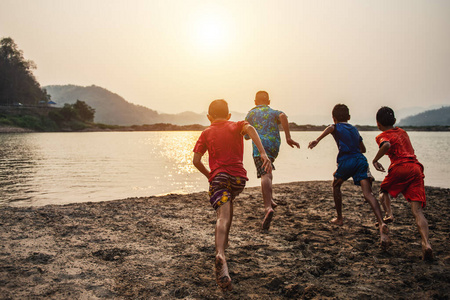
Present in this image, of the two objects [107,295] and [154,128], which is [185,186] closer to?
[107,295]

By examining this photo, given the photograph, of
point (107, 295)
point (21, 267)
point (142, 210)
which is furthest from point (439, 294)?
point (142, 210)

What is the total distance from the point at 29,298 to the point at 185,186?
8.99m

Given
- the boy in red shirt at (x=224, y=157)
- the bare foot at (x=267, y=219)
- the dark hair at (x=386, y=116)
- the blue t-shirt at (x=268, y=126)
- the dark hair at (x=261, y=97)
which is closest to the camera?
the boy in red shirt at (x=224, y=157)

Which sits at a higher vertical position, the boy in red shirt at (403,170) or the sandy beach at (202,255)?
the boy in red shirt at (403,170)

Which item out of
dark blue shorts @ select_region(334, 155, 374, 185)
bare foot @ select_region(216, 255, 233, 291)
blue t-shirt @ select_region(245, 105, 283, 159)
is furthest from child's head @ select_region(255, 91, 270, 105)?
bare foot @ select_region(216, 255, 233, 291)

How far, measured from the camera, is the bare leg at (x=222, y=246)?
3.22 metres

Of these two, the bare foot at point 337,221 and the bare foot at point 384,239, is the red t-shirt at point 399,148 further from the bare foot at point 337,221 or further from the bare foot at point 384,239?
the bare foot at point 337,221

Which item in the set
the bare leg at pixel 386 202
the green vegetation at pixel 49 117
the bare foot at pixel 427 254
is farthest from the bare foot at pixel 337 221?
the green vegetation at pixel 49 117

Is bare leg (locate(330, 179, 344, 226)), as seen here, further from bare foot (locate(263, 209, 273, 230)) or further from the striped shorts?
the striped shorts

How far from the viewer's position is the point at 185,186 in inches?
472

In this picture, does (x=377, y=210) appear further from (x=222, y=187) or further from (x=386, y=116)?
(x=222, y=187)

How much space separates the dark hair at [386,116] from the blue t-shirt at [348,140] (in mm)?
397

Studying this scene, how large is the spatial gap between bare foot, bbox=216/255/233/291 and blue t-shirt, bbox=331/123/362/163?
274 centimetres

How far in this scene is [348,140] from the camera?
→ 16.4 feet
